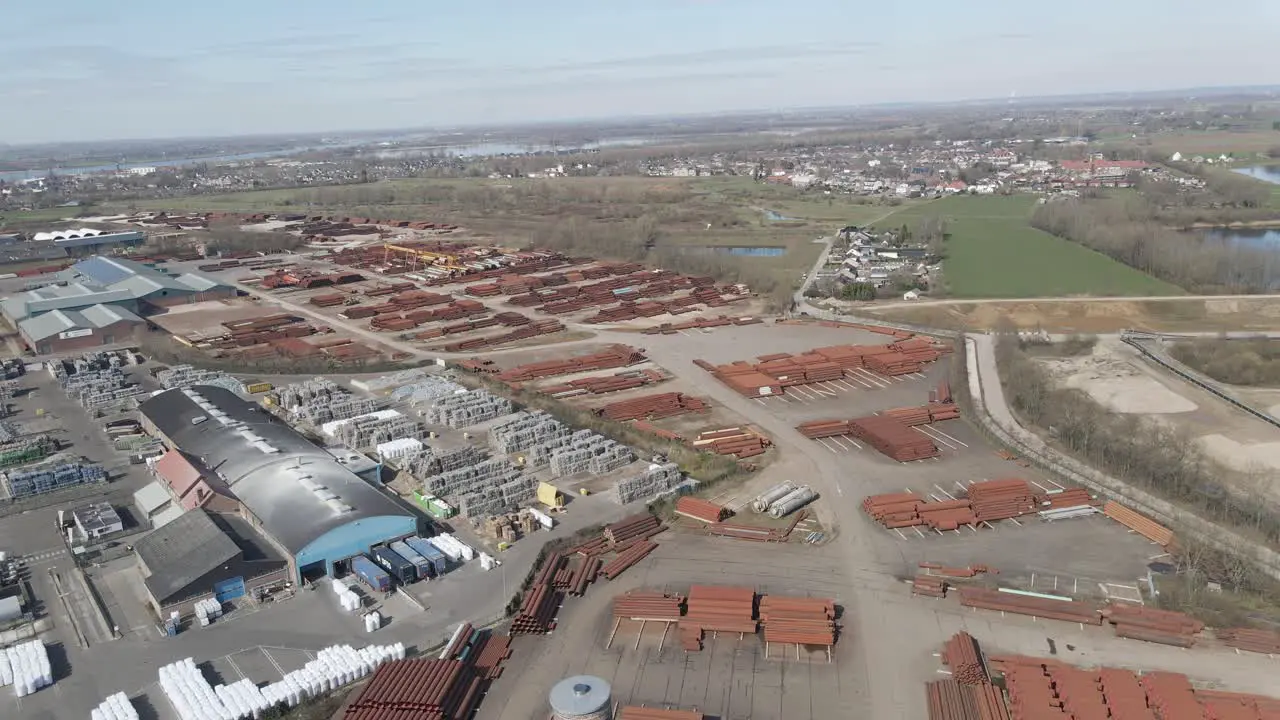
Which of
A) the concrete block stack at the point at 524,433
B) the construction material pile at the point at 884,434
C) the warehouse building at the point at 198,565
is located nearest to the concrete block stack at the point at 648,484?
the concrete block stack at the point at 524,433

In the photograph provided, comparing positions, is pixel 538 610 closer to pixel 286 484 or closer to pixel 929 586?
pixel 286 484

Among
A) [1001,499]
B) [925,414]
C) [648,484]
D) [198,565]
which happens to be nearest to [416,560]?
[198,565]

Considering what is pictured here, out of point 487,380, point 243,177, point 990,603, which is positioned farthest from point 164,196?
point 990,603

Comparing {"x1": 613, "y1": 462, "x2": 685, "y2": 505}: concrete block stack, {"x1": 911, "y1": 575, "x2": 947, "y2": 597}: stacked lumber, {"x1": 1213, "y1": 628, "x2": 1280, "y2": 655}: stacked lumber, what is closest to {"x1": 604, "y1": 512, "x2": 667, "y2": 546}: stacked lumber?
{"x1": 613, "y1": 462, "x2": 685, "y2": 505}: concrete block stack

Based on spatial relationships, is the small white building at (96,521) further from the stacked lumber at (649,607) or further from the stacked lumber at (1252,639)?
the stacked lumber at (1252,639)

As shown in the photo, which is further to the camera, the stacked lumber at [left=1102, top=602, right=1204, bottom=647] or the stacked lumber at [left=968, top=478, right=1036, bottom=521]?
the stacked lumber at [left=968, top=478, right=1036, bottom=521]

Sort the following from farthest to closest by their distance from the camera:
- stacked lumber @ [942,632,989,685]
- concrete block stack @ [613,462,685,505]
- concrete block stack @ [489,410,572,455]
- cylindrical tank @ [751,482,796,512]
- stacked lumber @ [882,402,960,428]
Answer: stacked lumber @ [882,402,960,428], concrete block stack @ [489,410,572,455], concrete block stack @ [613,462,685,505], cylindrical tank @ [751,482,796,512], stacked lumber @ [942,632,989,685]

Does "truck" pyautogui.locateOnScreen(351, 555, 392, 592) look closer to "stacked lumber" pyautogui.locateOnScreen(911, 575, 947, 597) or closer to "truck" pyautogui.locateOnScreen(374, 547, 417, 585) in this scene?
"truck" pyautogui.locateOnScreen(374, 547, 417, 585)

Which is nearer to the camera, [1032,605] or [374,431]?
[1032,605]
